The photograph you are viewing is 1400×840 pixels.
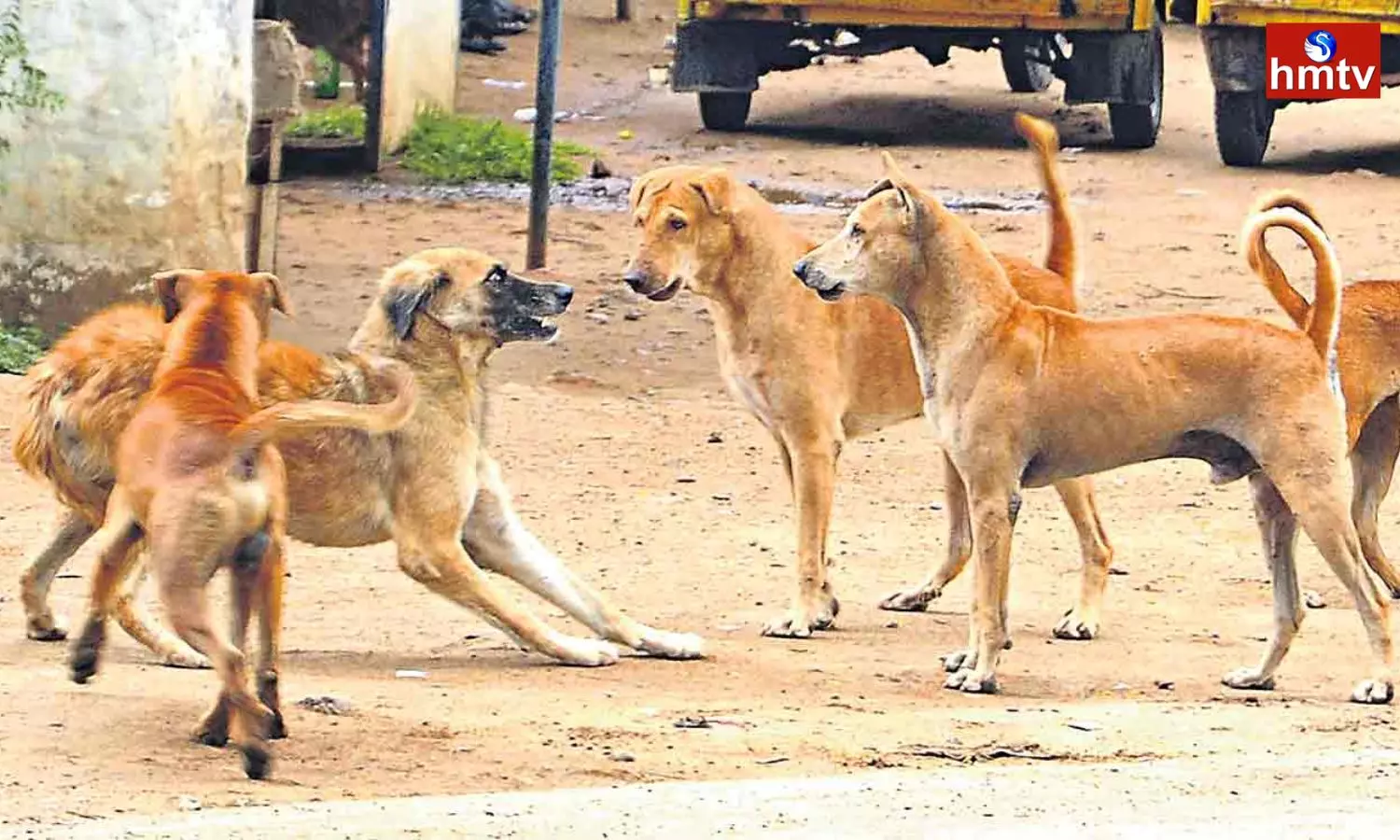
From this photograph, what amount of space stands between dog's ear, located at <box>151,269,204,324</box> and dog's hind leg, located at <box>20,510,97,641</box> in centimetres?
78

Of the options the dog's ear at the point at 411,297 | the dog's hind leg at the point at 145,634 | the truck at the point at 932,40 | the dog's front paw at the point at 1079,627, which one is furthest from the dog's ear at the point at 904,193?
the truck at the point at 932,40

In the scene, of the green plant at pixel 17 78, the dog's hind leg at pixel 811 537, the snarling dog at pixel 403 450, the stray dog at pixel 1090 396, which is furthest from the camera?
the green plant at pixel 17 78

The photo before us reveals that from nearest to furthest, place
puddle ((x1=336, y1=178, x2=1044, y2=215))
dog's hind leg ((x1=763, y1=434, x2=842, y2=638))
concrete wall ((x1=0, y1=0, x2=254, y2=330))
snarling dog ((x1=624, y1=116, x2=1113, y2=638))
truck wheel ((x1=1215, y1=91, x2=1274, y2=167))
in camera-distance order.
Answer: dog's hind leg ((x1=763, y1=434, x2=842, y2=638)), snarling dog ((x1=624, y1=116, x2=1113, y2=638)), concrete wall ((x1=0, y1=0, x2=254, y2=330)), puddle ((x1=336, y1=178, x2=1044, y2=215)), truck wheel ((x1=1215, y1=91, x2=1274, y2=167))

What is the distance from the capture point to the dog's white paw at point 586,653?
739cm

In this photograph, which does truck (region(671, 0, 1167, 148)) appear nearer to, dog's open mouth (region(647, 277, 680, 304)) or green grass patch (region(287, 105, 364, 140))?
green grass patch (region(287, 105, 364, 140))

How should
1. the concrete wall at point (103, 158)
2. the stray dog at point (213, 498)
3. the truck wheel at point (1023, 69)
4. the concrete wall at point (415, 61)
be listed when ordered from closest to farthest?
the stray dog at point (213, 498), the concrete wall at point (103, 158), the concrete wall at point (415, 61), the truck wheel at point (1023, 69)

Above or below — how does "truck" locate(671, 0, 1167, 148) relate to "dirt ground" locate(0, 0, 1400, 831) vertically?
above

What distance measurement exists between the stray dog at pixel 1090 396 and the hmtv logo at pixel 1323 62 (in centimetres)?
903

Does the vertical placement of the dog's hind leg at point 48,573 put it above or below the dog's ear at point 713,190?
below

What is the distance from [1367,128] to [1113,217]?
3.99 metres

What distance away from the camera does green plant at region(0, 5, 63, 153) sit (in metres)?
11.1

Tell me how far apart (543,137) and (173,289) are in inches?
262

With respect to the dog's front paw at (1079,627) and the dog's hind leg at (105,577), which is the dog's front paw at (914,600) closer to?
the dog's front paw at (1079,627)

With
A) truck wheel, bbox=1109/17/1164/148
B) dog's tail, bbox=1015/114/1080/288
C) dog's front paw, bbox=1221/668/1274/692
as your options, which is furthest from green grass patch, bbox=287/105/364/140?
dog's front paw, bbox=1221/668/1274/692
